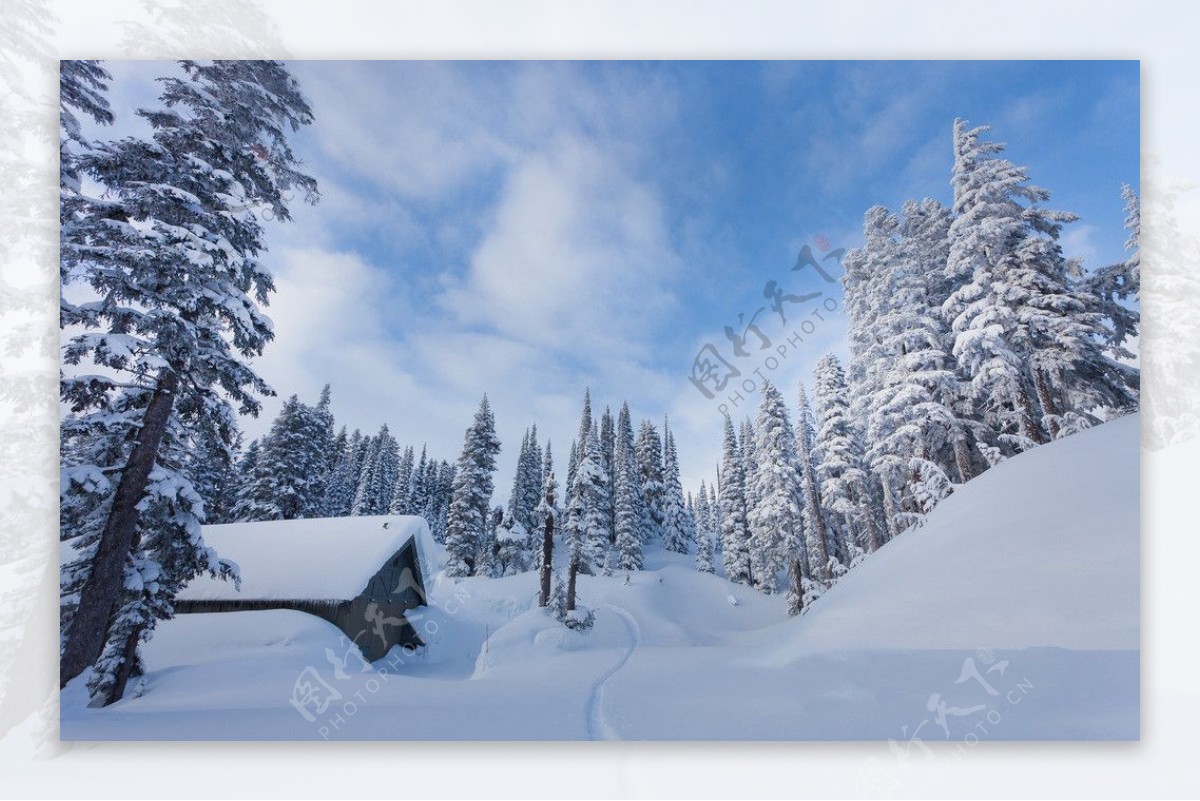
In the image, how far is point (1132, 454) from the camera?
717cm

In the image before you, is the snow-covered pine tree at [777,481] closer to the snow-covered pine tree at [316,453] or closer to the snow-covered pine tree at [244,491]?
the snow-covered pine tree at [316,453]

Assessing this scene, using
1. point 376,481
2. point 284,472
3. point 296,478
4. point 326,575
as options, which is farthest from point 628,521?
point 326,575

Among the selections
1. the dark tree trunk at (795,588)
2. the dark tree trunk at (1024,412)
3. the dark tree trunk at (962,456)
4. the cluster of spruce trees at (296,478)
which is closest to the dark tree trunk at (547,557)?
the cluster of spruce trees at (296,478)

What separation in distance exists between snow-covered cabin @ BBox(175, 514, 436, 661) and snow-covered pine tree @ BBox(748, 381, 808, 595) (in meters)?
22.0

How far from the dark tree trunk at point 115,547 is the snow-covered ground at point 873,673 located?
1.65 feet

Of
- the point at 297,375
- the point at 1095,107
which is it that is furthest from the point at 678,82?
the point at 297,375

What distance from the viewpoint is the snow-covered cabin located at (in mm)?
12938

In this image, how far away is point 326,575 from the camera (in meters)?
13.5

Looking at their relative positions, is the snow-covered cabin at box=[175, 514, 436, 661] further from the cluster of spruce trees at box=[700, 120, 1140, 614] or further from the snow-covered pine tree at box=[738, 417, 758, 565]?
the snow-covered pine tree at box=[738, 417, 758, 565]

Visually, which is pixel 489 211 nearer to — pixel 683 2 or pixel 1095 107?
pixel 683 2

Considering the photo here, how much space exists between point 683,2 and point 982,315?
12.1 meters

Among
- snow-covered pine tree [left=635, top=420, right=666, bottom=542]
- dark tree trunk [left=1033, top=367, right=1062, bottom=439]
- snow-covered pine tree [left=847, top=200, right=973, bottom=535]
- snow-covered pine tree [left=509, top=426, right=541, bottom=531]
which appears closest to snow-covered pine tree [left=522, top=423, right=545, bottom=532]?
snow-covered pine tree [left=509, top=426, right=541, bottom=531]

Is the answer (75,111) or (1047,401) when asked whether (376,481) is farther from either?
(1047,401)

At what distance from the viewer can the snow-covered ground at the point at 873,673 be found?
18.9ft
